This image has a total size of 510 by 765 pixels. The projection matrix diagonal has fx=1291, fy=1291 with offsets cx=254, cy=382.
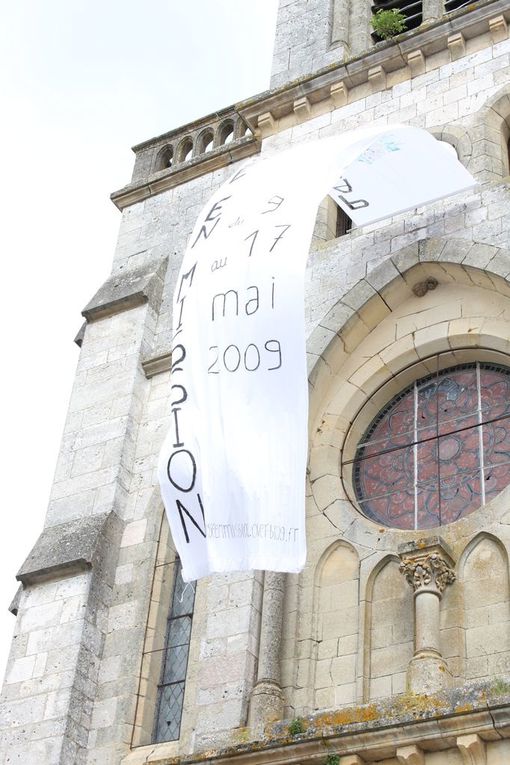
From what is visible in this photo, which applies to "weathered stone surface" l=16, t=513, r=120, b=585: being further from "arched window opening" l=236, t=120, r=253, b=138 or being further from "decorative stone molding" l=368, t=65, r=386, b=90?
"decorative stone molding" l=368, t=65, r=386, b=90

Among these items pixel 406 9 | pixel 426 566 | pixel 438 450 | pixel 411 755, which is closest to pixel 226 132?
pixel 406 9

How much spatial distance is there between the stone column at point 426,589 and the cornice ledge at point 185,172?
7.04 m

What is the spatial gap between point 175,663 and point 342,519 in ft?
7.29

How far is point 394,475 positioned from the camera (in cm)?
1298

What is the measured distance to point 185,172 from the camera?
17188mm

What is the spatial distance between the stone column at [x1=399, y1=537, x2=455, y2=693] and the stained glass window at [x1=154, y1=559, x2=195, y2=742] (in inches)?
106

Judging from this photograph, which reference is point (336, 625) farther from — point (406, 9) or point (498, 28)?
point (406, 9)

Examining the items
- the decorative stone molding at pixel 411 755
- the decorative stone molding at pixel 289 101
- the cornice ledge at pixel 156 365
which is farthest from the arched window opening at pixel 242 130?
the decorative stone molding at pixel 411 755

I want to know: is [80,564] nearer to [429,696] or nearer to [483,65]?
[429,696]

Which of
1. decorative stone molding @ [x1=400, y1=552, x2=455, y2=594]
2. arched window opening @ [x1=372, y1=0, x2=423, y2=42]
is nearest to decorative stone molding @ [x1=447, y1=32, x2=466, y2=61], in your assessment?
arched window opening @ [x1=372, y1=0, x2=423, y2=42]

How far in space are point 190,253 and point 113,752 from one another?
4942 mm

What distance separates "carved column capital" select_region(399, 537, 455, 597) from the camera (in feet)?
37.1

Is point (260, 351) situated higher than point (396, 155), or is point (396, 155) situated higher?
point (396, 155)

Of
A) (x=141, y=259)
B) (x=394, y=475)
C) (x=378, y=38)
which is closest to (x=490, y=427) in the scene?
(x=394, y=475)
